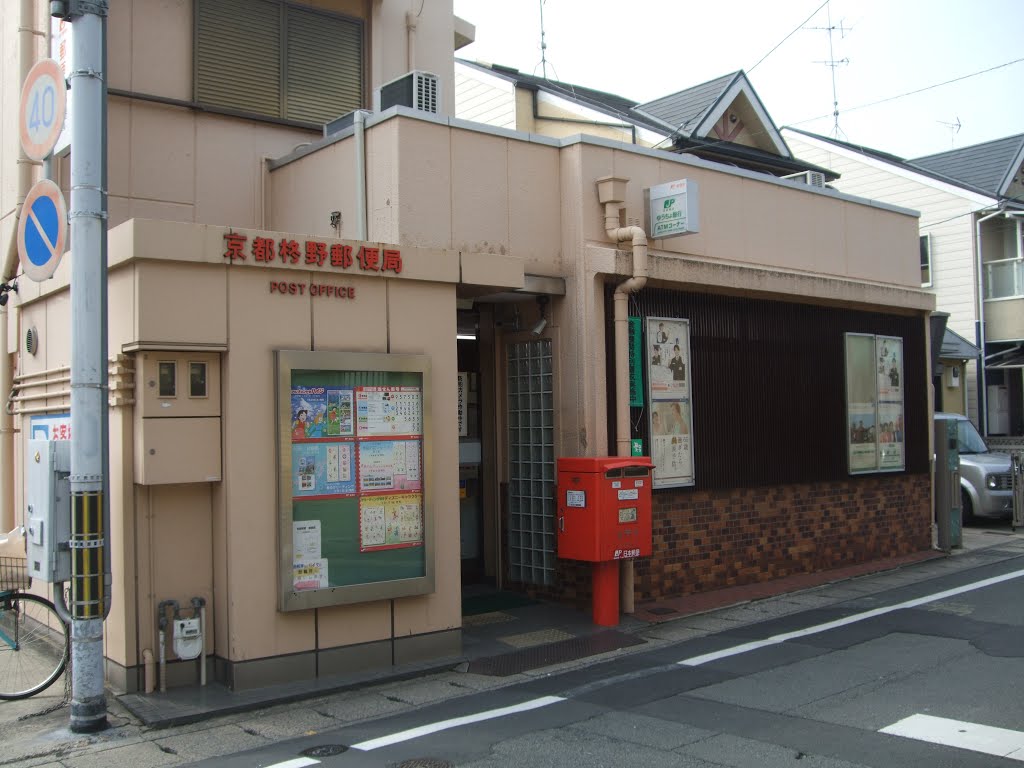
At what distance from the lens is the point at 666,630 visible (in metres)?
10.0

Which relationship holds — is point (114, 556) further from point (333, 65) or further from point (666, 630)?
point (333, 65)

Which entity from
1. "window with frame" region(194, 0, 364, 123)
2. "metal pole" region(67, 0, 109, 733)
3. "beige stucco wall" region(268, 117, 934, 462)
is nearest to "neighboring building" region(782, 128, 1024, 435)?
"beige stucco wall" region(268, 117, 934, 462)

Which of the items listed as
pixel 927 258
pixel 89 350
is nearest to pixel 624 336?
pixel 89 350

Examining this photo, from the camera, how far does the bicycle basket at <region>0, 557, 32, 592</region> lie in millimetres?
8328

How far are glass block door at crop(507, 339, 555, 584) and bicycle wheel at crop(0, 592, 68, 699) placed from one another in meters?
4.78

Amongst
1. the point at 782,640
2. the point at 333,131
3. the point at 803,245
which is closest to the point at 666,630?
the point at 782,640

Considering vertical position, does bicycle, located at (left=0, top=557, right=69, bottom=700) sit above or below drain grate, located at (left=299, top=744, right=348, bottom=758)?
above

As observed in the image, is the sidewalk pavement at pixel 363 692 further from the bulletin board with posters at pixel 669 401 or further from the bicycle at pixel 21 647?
the bulletin board with posters at pixel 669 401

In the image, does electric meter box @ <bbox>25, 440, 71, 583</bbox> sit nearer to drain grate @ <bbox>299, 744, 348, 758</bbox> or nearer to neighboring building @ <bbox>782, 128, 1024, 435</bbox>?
drain grate @ <bbox>299, 744, 348, 758</bbox>

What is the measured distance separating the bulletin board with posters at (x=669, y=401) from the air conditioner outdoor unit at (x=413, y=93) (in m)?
3.41

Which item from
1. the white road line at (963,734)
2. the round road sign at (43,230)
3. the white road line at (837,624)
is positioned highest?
the round road sign at (43,230)

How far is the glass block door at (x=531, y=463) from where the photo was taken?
35.6ft

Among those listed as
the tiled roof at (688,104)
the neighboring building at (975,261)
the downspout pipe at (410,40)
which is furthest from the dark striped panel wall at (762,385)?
the neighboring building at (975,261)

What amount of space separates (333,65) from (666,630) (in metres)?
8.20
